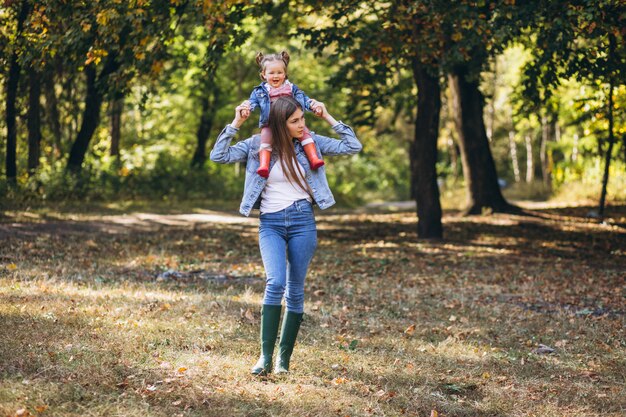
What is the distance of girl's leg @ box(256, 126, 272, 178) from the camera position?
546cm

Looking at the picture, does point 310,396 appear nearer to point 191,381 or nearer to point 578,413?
point 191,381

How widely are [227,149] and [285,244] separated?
0.79 m

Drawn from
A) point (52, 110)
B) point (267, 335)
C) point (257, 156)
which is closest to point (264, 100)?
point (257, 156)

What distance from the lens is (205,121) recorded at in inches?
1187

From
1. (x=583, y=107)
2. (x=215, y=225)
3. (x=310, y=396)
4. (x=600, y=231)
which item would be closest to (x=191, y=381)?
(x=310, y=396)

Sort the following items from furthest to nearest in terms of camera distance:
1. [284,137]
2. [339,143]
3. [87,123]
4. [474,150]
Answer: [87,123]
[474,150]
[339,143]
[284,137]

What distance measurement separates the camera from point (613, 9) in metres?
10.7

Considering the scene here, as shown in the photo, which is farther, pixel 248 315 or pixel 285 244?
pixel 248 315

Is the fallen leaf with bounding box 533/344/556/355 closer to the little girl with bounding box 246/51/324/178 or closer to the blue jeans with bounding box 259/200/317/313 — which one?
the blue jeans with bounding box 259/200/317/313

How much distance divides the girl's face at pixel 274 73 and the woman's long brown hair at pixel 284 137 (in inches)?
5.2

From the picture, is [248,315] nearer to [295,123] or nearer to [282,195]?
[282,195]

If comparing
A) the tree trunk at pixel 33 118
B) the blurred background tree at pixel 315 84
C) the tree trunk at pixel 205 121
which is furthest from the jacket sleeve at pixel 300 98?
the tree trunk at pixel 205 121

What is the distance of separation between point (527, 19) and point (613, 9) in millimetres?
1123

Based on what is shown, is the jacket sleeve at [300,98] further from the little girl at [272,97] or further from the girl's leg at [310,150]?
the girl's leg at [310,150]
